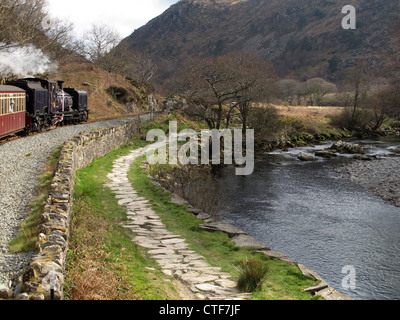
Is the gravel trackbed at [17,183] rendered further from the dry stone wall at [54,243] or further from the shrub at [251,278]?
the shrub at [251,278]

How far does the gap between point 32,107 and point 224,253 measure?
13.6 m

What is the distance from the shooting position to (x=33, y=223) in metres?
6.78

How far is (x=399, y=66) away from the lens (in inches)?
947

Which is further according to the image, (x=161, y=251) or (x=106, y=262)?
(x=161, y=251)

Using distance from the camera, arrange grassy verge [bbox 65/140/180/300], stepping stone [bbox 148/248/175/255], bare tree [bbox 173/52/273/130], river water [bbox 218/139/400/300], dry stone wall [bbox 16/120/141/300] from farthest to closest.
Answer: bare tree [bbox 173/52/273/130], river water [bbox 218/139/400/300], stepping stone [bbox 148/248/175/255], grassy verge [bbox 65/140/180/300], dry stone wall [bbox 16/120/141/300]

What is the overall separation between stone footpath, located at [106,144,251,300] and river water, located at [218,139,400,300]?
3.01 metres

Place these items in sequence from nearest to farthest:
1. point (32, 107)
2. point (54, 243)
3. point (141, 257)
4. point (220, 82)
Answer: point (54, 243) < point (141, 257) < point (32, 107) < point (220, 82)

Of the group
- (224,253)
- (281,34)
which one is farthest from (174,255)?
(281,34)

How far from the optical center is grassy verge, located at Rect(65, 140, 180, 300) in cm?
519

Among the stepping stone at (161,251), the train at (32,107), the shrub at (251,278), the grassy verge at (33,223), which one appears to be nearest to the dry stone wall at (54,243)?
the grassy verge at (33,223)

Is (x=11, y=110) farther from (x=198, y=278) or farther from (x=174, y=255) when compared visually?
(x=198, y=278)

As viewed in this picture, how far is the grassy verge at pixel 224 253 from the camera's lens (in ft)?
21.7

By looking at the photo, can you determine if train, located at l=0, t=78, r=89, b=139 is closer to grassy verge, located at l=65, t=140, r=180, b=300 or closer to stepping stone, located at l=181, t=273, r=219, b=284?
grassy verge, located at l=65, t=140, r=180, b=300

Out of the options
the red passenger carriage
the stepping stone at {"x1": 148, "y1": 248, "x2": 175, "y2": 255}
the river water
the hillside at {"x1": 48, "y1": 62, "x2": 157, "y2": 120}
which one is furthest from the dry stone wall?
the hillside at {"x1": 48, "y1": 62, "x2": 157, "y2": 120}
